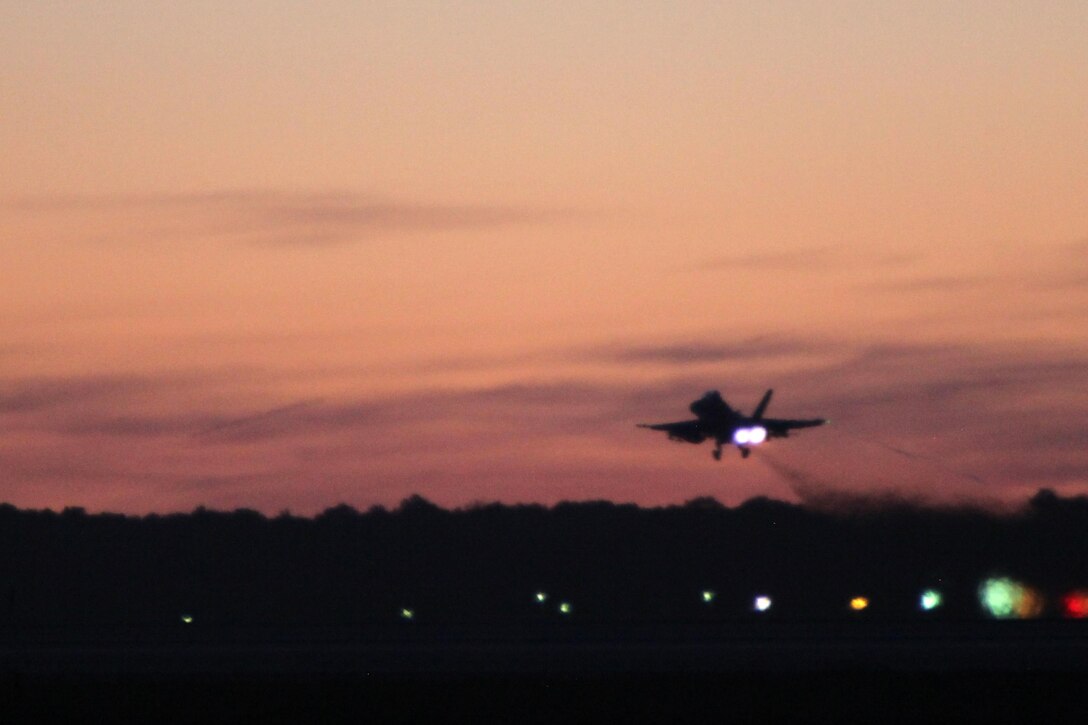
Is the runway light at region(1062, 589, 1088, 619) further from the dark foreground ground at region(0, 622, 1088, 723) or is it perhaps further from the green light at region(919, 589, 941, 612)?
the dark foreground ground at region(0, 622, 1088, 723)

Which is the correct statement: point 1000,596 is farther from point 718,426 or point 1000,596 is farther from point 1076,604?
point 718,426

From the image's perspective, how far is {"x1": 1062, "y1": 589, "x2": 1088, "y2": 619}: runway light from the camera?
9219cm

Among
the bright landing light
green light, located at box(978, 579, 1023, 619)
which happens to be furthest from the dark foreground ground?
green light, located at box(978, 579, 1023, 619)

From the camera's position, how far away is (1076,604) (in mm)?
93062

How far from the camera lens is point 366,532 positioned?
15188 cm

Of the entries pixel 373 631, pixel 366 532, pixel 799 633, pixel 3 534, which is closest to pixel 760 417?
pixel 799 633

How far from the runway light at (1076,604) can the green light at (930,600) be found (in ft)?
21.7

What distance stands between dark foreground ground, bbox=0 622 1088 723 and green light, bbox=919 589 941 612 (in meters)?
14.4

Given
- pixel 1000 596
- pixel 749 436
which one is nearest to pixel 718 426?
pixel 749 436

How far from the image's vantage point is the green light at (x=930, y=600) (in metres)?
96.2

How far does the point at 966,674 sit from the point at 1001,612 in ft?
136

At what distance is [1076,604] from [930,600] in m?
7.85

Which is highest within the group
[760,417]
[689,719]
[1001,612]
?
[760,417]

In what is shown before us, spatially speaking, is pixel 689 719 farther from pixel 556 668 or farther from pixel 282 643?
pixel 282 643
